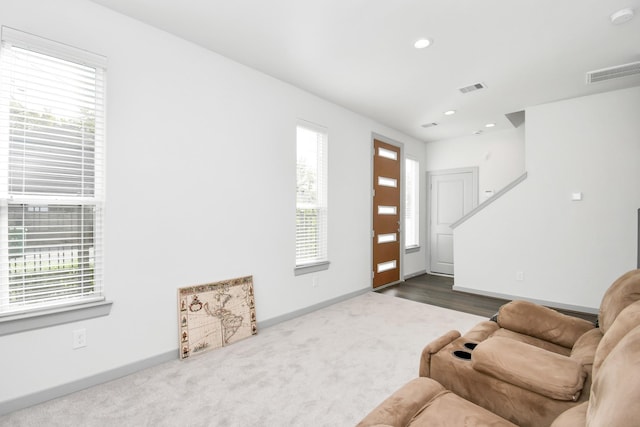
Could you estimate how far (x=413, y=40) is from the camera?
104 inches

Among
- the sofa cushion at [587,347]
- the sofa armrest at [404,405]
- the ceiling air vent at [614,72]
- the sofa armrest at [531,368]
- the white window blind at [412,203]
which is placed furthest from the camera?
the white window blind at [412,203]

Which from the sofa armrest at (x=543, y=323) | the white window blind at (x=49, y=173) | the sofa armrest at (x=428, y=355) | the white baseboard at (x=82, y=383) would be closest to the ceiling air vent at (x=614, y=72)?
the sofa armrest at (x=543, y=323)

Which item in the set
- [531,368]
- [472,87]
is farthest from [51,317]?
[472,87]

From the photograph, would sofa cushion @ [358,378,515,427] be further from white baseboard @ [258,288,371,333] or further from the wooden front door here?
A: the wooden front door

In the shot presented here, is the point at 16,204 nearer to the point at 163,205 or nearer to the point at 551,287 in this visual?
the point at 163,205

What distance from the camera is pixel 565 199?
159 inches

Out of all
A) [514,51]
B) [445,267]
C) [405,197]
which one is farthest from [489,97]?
[445,267]

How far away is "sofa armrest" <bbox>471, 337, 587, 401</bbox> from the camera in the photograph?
1.21m

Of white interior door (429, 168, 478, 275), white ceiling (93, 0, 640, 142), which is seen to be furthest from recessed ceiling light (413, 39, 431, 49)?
white interior door (429, 168, 478, 275)

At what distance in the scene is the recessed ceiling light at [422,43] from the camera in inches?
104

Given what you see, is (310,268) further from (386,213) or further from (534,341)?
(534,341)

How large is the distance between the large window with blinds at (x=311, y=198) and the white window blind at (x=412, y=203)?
8.34ft

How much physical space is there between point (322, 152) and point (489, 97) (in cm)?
230

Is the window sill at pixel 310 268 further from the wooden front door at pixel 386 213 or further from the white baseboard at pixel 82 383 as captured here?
the white baseboard at pixel 82 383
